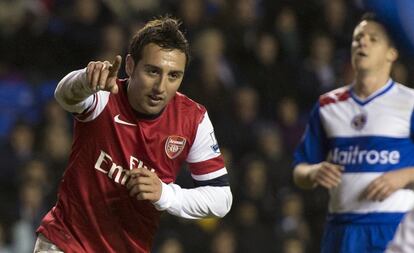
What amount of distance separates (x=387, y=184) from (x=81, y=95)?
1736 mm

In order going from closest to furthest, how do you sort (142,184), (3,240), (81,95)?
(142,184), (81,95), (3,240)

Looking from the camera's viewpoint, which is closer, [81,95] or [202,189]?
[81,95]

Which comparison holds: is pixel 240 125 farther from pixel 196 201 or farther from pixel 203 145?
pixel 196 201

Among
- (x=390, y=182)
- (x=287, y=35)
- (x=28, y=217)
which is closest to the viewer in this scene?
(x=390, y=182)

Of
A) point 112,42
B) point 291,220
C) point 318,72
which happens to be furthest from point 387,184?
point 318,72

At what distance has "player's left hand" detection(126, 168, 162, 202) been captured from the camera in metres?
4.21

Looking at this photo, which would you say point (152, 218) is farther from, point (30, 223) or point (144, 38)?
point (30, 223)

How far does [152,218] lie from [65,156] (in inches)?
188

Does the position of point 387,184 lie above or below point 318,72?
below

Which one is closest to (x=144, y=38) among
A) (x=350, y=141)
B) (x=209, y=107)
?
(x=350, y=141)

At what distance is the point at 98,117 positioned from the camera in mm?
4648

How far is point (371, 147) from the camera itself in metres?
5.35

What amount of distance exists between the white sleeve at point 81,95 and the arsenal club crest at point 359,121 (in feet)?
4.89

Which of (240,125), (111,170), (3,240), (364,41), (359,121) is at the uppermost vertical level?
(364,41)
